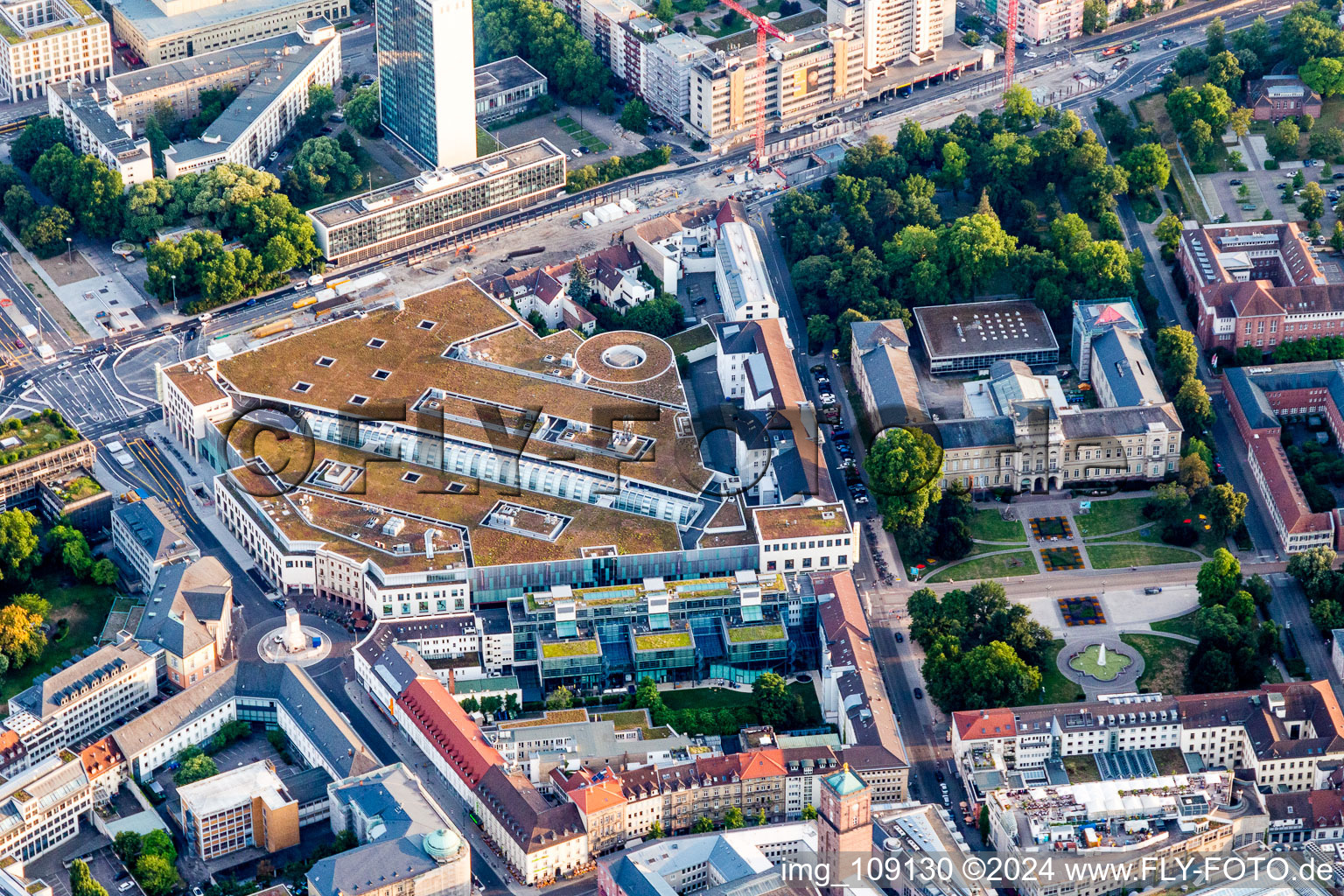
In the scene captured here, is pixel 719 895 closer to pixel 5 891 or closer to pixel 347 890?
pixel 347 890

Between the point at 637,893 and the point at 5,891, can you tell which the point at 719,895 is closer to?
the point at 637,893

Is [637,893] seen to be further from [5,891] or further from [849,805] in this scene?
[5,891]

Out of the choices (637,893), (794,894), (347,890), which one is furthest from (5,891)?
(794,894)

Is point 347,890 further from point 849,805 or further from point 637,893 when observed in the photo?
point 849,805

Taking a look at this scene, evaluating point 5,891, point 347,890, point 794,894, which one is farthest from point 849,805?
point 5,891

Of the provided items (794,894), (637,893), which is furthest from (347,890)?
(794,894)

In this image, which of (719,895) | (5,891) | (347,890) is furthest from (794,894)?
(5,891)
